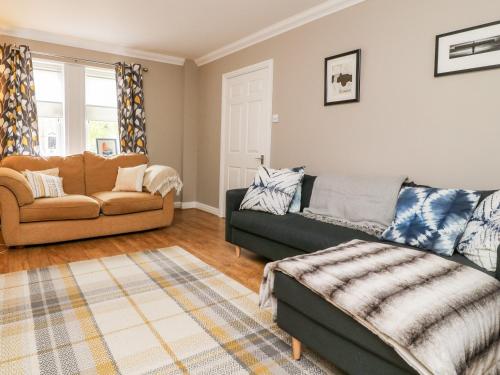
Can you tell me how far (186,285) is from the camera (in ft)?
8.57

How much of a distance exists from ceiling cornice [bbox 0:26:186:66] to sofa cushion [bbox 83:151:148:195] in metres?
1.55

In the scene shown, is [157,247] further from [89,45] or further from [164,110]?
[89,45]

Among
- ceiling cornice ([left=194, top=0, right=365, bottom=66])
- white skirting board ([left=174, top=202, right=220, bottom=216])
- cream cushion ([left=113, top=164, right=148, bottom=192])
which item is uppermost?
ceiling cornice ([left=194, top=0, right=365, bottom=66])

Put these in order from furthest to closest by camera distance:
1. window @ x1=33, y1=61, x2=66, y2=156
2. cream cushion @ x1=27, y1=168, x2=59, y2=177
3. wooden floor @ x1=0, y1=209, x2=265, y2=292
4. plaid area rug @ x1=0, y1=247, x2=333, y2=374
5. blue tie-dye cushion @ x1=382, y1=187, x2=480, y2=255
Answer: window @ x1=33, y1=61, x2=66, y2=156
cream cushion @ x1=27, y1=168, x2=59, y2=177
wooden floor @ x1=0, y1=209, x2=265, y2=292
blue tie-dye cushion @ x1=382, y1=187, x2=480, y2=255
plaid area rug @ x1=0, y1=247, x2=333, y2=374

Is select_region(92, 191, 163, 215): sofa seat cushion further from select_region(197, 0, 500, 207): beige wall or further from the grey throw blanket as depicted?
the grey throw blanket

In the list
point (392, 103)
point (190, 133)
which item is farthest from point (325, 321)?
point (190, 133)

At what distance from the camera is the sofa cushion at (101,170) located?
14.4 feet

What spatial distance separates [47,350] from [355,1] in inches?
139

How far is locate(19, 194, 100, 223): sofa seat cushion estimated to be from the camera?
3.38 m

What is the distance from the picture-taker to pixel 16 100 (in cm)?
429

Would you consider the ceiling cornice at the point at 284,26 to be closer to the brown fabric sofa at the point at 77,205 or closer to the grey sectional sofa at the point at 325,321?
the brown fabric sofa at the point at 77,205

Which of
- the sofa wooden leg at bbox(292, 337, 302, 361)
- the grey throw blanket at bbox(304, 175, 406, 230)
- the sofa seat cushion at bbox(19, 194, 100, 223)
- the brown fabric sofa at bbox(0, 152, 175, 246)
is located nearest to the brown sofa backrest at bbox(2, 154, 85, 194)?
the brown fabric sofa at bbox(0, 152, 175, 246)

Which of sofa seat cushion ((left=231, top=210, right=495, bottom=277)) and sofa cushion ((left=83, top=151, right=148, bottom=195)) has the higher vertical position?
sofa cushion ((left=83, top=151, right=148, bottom=195))

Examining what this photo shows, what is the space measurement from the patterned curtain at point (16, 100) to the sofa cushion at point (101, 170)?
0.79 metres
